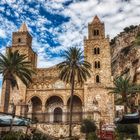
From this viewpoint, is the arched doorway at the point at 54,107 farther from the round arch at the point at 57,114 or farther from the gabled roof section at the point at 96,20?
the gabled roof section at the point at 96,20

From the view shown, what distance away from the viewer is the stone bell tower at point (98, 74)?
163ft

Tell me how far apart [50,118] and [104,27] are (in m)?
23.5

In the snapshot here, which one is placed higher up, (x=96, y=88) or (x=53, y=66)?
(x=53, y=66)

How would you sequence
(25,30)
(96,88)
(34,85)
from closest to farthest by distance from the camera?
(96,88) → (34,85) → (25,30)

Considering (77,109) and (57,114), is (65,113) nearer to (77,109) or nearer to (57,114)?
(77,109)

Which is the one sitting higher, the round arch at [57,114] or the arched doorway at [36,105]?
the arched doorway at [36,105]

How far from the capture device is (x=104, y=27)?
58688mm

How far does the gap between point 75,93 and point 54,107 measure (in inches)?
218

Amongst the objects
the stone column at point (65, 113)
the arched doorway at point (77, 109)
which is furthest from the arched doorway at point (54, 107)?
the arched doorway at point (77, 109)

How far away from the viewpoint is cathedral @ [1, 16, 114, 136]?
50.6m

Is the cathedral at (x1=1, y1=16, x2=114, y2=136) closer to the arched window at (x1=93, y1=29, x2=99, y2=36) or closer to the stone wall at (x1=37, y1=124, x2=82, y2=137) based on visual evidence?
the arched window at (x1=93, y1=29, x2=99, y2=36)

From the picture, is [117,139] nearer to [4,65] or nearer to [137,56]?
[4,65]

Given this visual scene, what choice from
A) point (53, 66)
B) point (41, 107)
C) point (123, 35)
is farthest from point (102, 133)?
point (123, 35)

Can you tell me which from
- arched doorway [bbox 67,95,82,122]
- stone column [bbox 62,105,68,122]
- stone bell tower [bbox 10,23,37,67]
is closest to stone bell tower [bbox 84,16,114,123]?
arched doorway [bbox 67,95,82,122]
